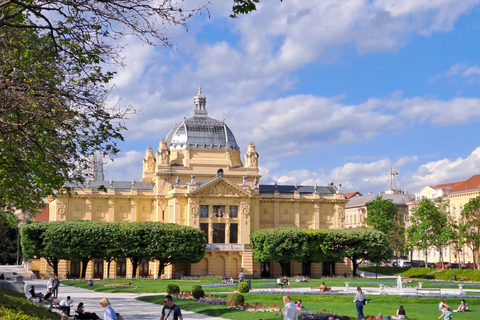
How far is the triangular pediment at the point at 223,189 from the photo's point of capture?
94312mm

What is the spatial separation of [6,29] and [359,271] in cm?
8778

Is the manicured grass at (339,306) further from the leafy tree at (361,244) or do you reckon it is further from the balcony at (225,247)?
the balcony at (225,247)

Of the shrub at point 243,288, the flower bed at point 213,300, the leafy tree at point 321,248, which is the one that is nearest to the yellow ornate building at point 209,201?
the leafy tree at point 321,248

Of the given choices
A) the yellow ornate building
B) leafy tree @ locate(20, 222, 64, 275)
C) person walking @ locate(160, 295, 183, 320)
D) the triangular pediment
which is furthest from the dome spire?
person walking @ locate(160, 295, 183, 320)

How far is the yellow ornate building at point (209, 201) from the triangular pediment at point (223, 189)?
7 centimetres

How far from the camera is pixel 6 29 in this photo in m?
23.3

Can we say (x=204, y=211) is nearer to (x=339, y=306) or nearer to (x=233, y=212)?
(x=233, y=212)

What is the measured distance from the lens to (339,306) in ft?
149

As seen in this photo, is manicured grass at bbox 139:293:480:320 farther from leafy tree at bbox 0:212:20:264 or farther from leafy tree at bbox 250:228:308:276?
leafy tree at bbox 0:212:20:264

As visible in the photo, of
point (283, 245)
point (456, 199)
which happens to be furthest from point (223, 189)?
point (456, 199)

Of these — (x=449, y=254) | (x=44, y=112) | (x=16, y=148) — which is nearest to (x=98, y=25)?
(x=44, y=112)

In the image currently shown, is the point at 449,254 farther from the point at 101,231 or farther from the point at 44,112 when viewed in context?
the point at 44,112

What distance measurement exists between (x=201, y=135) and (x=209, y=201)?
1175cm

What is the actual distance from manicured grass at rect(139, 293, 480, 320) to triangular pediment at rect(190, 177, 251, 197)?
4198cm
